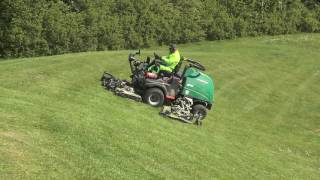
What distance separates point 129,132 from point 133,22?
1392 inches

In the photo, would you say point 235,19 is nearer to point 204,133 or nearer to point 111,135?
point 204,133

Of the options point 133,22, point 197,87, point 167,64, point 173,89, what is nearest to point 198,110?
point 197,87

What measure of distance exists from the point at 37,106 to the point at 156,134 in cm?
363

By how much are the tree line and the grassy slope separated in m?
12.3

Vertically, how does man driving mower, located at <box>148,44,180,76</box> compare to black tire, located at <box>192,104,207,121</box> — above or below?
above

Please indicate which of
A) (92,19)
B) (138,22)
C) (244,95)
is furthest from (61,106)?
(138,22)

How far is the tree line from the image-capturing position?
42.4 meters

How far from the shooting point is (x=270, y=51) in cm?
4888

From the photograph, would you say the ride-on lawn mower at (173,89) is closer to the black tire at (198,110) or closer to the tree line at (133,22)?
the black tire at (198,110)

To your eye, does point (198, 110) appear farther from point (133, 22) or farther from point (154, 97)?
point (133, 22)

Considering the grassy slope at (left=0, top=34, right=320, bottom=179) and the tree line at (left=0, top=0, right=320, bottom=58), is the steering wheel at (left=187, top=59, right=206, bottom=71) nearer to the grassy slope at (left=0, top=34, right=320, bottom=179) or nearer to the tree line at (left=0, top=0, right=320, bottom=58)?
the grassy slope at (left=0, top=34, right=320, bottom=179)

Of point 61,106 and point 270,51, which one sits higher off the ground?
point 61,106

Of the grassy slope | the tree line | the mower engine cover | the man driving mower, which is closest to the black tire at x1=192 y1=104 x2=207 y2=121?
the mower engine cover

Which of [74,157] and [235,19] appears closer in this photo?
[74,157]
